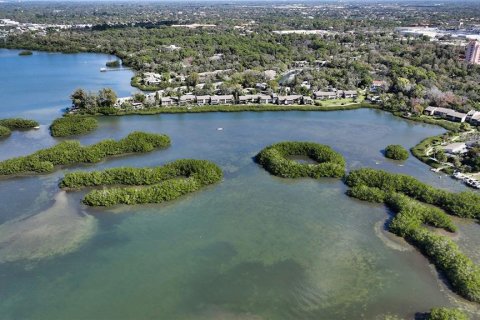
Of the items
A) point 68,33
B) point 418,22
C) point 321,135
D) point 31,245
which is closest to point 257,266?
point 31,245

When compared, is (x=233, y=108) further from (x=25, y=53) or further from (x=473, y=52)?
(x=25, y=53)

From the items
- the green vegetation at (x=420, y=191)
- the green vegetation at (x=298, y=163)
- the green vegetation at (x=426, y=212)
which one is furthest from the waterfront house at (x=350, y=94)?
the green vegetation at (x=426, y=212)

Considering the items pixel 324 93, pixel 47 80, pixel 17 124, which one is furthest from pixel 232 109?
pixel 47 80

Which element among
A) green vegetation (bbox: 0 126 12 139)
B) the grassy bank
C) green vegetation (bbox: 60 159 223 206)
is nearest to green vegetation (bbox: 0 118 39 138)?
green vegetation (bbox: 0 126 12 139)

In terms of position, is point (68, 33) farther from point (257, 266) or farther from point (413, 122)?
point (257, 266)

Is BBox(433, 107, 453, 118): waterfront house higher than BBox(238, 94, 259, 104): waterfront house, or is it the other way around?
BBox(238, 94, 259, 104): waterfront house

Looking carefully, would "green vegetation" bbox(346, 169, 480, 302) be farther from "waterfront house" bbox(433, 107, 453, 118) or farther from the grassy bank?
"waterfront house" bbox(433, 107, 453, 118)
